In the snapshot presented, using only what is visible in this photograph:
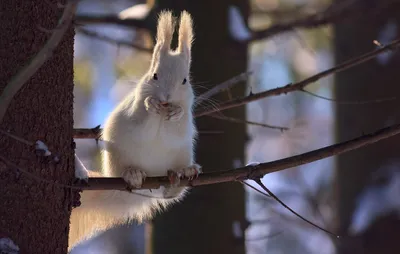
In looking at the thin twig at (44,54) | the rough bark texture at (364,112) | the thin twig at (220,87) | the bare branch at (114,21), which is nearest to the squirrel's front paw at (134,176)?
the thin twig at (220,87)

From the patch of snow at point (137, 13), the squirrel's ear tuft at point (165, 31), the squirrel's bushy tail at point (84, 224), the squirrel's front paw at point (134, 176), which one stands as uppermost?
the patch of snow at point (137, 13)

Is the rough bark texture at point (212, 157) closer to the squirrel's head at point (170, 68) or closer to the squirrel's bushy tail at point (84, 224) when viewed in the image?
the squirrel's head at point (170, 68)

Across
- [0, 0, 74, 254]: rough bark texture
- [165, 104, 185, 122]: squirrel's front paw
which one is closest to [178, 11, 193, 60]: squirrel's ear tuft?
[165, 104, 185, 122]: squirrel's front paw

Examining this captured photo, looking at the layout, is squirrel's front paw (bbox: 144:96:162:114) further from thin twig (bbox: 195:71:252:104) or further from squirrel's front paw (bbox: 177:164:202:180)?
thin twig (bbox: 195:71:252:104)

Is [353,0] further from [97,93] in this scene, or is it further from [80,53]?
[80,53]

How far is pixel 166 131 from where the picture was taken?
216 cm

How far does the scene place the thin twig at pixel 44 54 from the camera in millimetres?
1155

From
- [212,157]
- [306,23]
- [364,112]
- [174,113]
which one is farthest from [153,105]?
[364,112]

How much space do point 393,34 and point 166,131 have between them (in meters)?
1.90

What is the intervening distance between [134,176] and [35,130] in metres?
0.40

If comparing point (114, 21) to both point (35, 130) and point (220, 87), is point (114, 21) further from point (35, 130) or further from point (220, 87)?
point (35, 130)

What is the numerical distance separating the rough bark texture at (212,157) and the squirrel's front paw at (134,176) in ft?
3.45

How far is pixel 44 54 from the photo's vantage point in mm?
1213

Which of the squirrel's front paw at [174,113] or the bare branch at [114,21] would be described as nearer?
the squirrel's front paw at [174,113]
